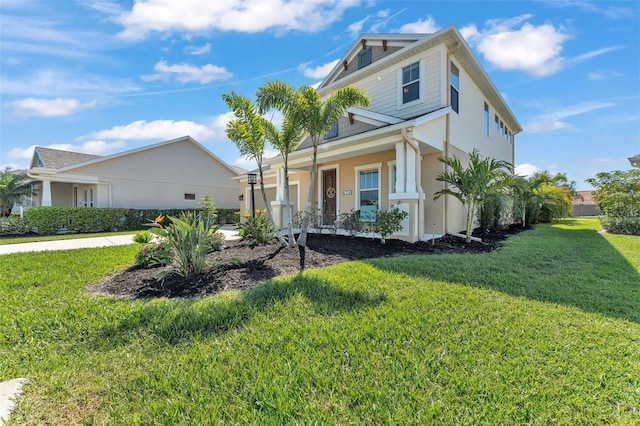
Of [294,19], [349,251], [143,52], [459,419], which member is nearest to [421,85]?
[294,19]

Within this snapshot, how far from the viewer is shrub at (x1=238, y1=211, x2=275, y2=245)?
761 centimetres

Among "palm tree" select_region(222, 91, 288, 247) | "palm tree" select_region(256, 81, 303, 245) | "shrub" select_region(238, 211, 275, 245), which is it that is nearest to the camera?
"palm tree" select_region(256, 81, 303, 245)

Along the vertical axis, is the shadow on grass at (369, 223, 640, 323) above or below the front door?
below

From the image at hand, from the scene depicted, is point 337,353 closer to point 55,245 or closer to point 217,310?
point 217,310

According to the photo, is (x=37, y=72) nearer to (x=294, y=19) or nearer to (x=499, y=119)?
(x=294, y=19)

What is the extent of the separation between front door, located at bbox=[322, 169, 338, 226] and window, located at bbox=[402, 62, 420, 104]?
3.91 meters

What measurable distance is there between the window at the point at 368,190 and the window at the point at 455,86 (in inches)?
141

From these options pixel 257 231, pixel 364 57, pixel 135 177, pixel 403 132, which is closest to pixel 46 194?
pixel 135 177

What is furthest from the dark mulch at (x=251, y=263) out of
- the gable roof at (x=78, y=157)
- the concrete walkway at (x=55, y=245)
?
the gable roof at (x=78, y=157)

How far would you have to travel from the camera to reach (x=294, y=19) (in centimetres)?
823

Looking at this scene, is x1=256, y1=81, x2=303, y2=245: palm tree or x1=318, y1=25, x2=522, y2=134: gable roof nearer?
x1=256, y1=81, x2=303, y2=245: palm tree

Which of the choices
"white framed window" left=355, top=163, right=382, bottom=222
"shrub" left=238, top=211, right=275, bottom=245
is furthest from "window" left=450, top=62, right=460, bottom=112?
"shrub" left=238, top=211, right=275, bottom=245

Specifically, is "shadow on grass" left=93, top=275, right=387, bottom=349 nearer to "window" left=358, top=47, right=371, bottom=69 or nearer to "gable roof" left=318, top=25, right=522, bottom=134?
"gable roof" left=318, top=25, right=522, bottom=134

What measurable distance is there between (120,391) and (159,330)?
36.0 inches
